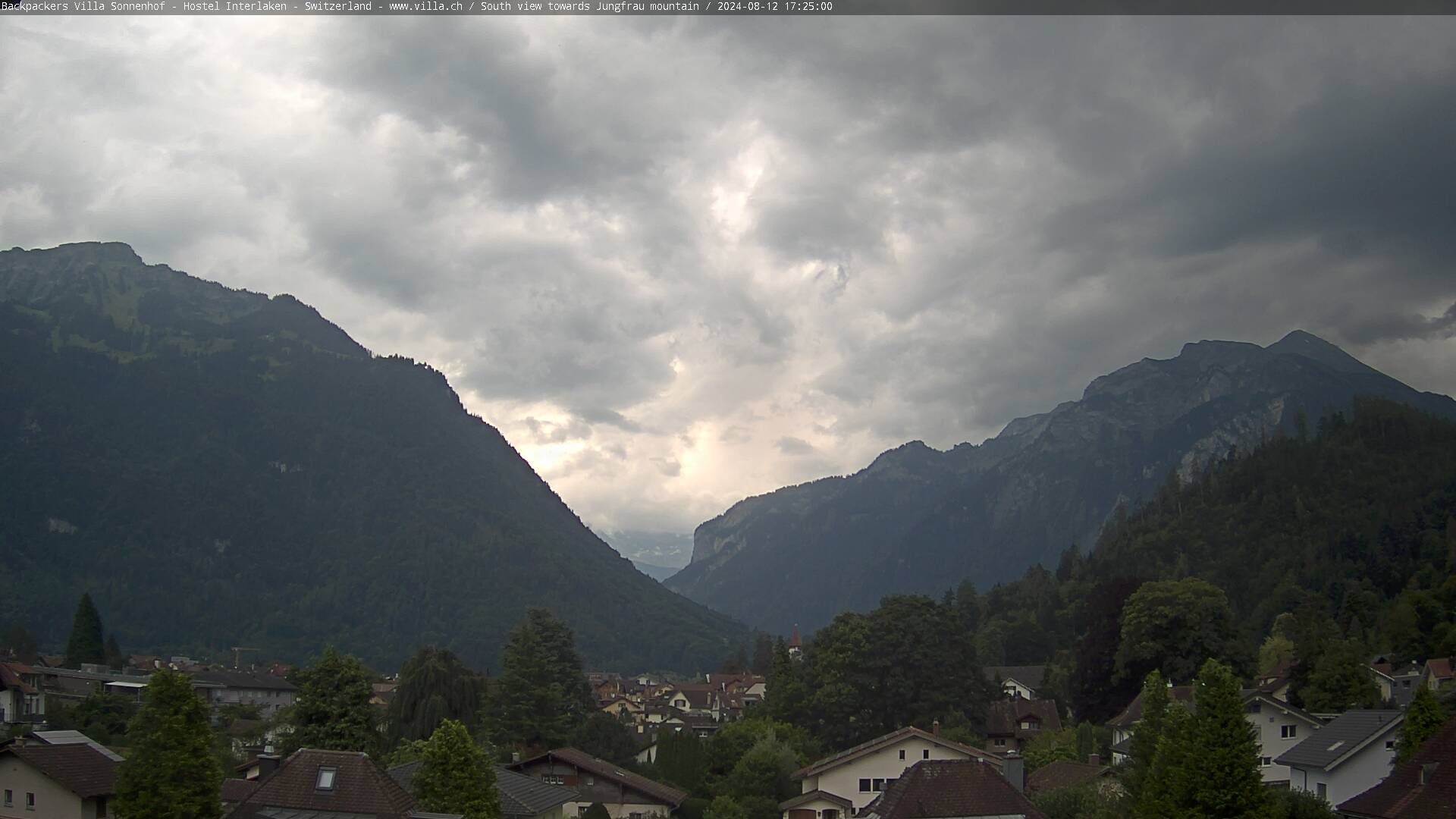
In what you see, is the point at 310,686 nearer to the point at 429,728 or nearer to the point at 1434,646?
the point at 429,728

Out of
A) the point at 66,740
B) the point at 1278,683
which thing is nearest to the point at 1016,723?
the point at 1278,683

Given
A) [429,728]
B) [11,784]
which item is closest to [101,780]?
[11,784]

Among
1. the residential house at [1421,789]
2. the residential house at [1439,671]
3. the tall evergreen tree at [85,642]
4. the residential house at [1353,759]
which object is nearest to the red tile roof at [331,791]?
the residential house at [1421,789]

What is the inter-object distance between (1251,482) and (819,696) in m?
114

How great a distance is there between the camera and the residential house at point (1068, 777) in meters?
48.7

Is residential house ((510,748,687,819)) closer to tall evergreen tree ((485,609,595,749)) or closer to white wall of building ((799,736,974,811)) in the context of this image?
white wall of building ((799,736,974,811))

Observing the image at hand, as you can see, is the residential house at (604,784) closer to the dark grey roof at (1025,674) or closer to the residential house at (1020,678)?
the residential house at (1020,678)

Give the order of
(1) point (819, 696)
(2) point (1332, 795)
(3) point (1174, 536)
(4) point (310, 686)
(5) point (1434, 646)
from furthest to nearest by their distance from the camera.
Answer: (3) point (1174, 536)
(5) point (1434, 646)
(1) point (819, 696)
(4) point (310, 686)
(2) point (1332, 795)

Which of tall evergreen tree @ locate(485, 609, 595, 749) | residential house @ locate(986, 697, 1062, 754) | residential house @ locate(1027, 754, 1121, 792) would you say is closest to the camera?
residential house @ locate(1027, 754, 1121, 792)

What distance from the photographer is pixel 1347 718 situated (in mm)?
43781

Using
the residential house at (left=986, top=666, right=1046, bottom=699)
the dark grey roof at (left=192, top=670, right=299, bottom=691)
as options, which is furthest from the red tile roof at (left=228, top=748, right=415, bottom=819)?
the dark grey roof at (left=192, top=670, right=299, bottom=691)

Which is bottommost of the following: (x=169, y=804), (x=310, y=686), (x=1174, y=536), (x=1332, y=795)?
(x=1332, y=795)

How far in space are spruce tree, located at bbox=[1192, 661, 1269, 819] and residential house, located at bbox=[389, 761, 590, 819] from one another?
22.5 m

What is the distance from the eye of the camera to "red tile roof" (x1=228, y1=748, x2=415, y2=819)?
33625 millimetres
